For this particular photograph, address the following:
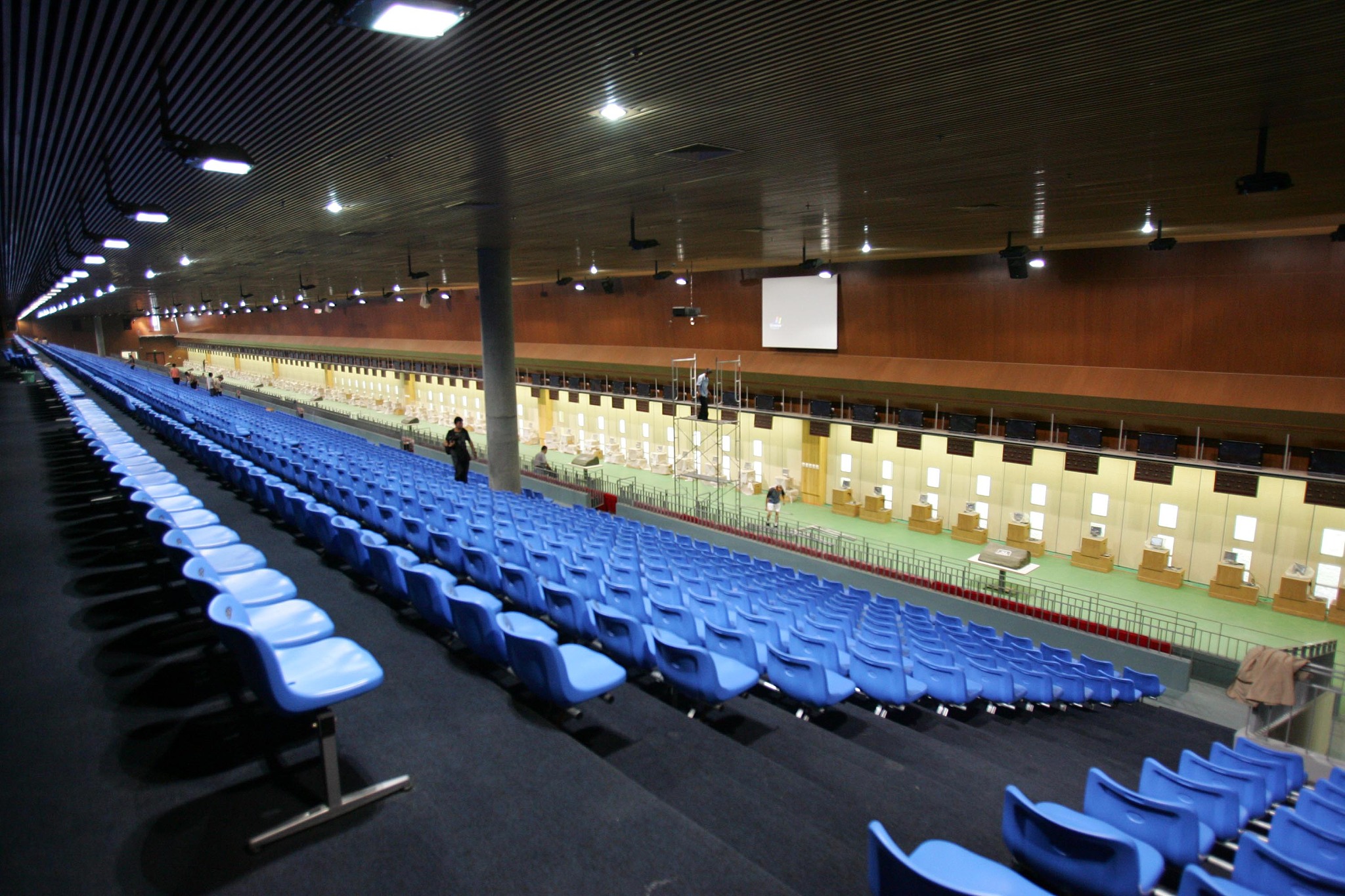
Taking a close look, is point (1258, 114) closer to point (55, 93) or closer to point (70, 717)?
point (70, 717)

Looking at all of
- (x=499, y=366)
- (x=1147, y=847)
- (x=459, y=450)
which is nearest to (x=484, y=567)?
(x=1147, y=847)

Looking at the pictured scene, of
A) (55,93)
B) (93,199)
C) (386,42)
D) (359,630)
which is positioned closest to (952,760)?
(359,630)

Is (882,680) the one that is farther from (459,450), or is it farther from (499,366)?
(499,366)

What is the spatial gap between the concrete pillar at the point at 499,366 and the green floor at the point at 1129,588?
236 inches

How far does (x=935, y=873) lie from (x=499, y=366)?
1610 cm

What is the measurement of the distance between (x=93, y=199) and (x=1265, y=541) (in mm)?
23583

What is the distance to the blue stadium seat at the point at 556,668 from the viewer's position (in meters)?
3.99

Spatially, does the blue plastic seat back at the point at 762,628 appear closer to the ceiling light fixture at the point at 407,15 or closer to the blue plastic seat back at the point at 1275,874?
the blue plastic seat back at the point at 1275,874

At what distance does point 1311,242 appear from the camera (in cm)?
1423

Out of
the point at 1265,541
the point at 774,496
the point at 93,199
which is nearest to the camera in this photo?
the point at 93,199

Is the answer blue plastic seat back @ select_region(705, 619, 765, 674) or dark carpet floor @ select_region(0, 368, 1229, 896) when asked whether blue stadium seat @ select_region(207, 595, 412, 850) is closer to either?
dark carpet floor @ select_region(0, 368, 1229, 896)

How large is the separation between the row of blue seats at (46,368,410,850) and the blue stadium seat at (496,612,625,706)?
0.77 m

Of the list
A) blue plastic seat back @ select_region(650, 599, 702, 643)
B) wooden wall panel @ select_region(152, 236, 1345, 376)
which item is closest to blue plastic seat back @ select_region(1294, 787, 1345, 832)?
A: blue plastic seat back @ select_region(650, 599, 702, 643)

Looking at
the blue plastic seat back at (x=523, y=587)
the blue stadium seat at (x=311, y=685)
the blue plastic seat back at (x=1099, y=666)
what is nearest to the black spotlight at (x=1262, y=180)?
the blue plastic seat back at (x=523, y=587)
